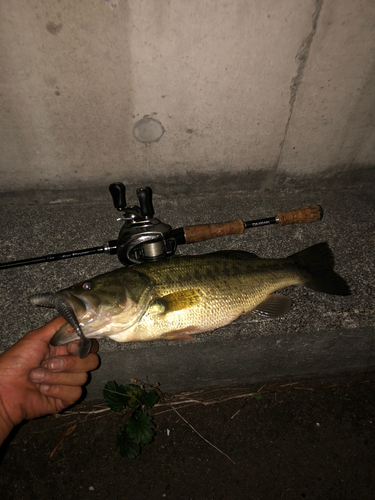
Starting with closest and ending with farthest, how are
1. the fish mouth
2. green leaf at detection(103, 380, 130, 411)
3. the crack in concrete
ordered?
the fish mouth → the crack in concrete → green leaf at detection(103, 380, 130, 411)

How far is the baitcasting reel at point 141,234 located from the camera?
2.48 m

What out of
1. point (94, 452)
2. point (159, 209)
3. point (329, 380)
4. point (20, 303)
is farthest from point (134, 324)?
point (329, 380)

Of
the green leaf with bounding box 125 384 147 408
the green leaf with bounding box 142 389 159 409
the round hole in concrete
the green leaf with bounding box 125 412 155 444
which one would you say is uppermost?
the round hole in concrete

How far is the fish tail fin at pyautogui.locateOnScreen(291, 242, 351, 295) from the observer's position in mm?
2756

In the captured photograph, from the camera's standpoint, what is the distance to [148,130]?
318cm

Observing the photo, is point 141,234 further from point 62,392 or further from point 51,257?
point 62,392

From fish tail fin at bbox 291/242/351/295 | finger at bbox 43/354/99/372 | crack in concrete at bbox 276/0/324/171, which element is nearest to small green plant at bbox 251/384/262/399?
fish tail fin at bbox 291/242/351/295

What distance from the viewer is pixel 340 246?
3.35 m

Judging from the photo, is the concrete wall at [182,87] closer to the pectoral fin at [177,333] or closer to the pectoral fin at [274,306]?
the pectoral fin at [274,306]

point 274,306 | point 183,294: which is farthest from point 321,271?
point 183,294

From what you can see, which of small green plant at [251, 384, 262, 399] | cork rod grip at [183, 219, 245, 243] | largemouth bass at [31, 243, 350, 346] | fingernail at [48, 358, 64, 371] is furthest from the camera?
small green plant at [251, 384, 262, 399]

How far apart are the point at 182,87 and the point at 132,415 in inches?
144

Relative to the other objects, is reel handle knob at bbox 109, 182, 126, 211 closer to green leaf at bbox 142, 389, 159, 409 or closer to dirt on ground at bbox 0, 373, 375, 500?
green leaf at bbox 142, 389, 159, 409

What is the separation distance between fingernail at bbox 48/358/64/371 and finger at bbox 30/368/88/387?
4 centimetres
